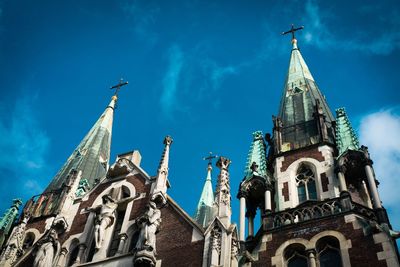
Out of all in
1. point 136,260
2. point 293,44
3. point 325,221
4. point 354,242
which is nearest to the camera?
point 136,260

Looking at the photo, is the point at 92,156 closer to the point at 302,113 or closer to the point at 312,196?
Answer: the point at 302,113

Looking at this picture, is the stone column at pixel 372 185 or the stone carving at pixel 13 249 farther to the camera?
the stone column at pixel 372 185

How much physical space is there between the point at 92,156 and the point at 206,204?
788 cm

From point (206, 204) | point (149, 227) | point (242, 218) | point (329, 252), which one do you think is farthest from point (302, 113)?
point (149, 227)

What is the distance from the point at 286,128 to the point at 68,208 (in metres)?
11.9

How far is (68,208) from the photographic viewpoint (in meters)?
22.1

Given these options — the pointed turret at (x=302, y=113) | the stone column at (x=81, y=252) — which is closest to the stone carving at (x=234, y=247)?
the stone column at (x=81, y=252)

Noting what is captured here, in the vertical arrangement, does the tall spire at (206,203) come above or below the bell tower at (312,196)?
above

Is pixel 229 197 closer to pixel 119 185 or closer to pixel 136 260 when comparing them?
pixel 136 260

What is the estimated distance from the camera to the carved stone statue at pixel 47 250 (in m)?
19.7

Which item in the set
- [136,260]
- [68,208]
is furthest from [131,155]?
[136,260]

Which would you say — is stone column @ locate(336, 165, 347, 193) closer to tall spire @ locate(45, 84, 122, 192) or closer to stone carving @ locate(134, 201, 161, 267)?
stone carving @ locate(134, 201, 161, 267)

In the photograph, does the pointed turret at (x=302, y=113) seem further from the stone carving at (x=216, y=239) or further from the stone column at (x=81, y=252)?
the stone column at (x=81, y=252)

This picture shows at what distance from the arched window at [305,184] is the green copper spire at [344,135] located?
5.46ft
